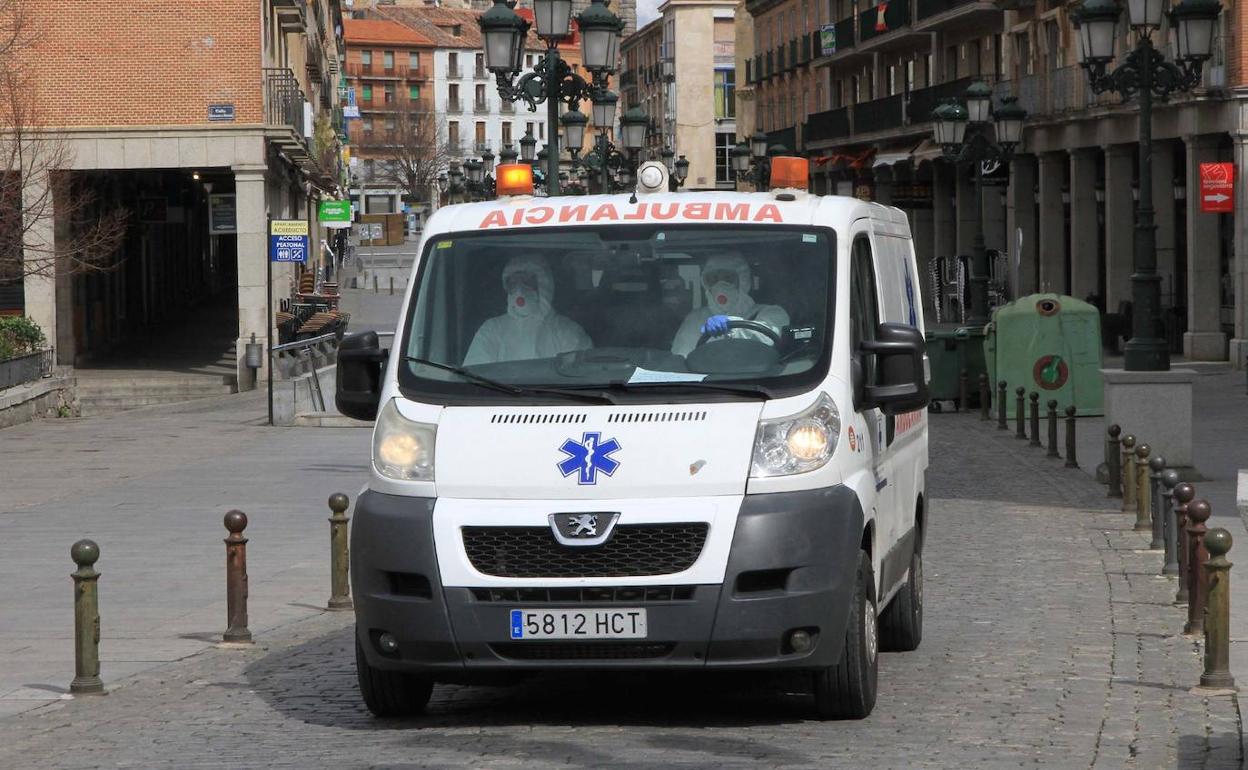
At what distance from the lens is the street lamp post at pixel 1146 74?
1858cm

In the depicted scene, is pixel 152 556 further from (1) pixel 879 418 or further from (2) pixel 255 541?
(1) pixel 879 418

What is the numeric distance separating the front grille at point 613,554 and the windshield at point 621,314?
0.59 metres

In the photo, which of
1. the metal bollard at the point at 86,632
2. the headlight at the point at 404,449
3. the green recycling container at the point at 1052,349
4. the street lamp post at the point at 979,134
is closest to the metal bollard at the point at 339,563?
the metal bollard at the point at 86,632

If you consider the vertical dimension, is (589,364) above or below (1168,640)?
above

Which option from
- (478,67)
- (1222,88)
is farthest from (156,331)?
(478,67)

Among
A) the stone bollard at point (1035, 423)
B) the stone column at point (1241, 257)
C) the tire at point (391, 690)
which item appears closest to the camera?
the tire at point (391, 690)

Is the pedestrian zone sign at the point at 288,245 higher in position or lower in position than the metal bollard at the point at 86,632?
higher

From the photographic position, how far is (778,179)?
29.1 feet

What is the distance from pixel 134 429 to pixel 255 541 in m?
14.7

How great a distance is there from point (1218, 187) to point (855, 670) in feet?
94.8

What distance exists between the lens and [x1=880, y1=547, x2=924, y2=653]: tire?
9391 millimetres

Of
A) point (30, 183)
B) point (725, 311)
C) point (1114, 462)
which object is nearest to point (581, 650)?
point (725, 311)

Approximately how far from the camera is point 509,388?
303 inches

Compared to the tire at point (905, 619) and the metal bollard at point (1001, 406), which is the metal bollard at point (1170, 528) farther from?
the metal bollard at point (1001, 406)
